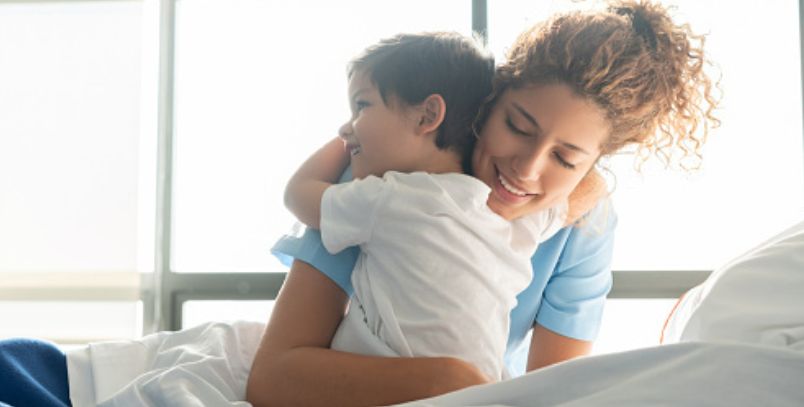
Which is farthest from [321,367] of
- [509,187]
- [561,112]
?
[561,112]

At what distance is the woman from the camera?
1137 millimetres

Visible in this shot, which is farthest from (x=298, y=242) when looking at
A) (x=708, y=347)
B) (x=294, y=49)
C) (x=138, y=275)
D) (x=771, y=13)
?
(x=771, y=13)

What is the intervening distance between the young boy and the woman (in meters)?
0.05

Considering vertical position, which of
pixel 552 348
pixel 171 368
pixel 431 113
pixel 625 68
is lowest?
pixel 552 348

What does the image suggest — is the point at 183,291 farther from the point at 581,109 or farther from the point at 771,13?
the point at 771,13

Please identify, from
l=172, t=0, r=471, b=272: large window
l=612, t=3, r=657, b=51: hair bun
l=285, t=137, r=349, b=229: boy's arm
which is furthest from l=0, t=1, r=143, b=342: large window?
l=612, t=3, r=657, b=51: hair bun

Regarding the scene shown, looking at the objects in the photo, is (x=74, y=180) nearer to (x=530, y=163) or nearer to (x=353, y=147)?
(x=353, y=147)

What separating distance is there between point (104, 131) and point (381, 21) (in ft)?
3.22

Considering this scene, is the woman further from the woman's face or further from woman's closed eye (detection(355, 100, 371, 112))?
woman's closed eye (detection(355, 100, 371, 112))

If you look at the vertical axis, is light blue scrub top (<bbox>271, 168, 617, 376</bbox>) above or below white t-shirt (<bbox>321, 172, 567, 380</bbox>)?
below

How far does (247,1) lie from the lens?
9.35 ft

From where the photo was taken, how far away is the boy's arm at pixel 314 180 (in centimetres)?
126

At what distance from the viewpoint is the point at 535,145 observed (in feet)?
4.24

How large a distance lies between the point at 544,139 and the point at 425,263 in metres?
0.30
